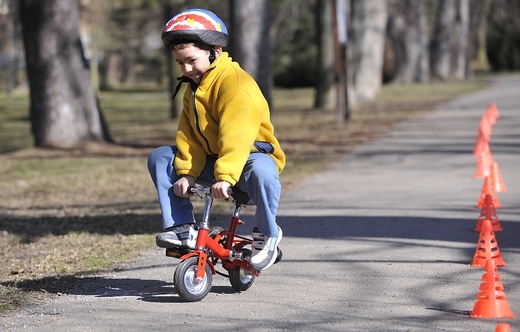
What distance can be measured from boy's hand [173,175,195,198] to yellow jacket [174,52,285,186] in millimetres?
49

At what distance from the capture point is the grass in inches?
254

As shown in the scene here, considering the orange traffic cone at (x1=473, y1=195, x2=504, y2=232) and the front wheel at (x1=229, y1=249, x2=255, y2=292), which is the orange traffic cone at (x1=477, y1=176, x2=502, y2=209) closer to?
the orange traffic cone at (x1=473, y1=195, x2=504, y2=232)

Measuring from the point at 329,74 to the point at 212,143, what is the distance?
19.2m

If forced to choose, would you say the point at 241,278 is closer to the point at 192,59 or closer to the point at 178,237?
the point at 178,237

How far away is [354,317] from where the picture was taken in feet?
A: 15.9

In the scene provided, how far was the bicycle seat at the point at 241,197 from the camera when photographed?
16.8ft

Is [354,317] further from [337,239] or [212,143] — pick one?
[337,239]

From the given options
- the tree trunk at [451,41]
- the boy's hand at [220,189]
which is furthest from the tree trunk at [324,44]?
the tree trunk at [451,41]

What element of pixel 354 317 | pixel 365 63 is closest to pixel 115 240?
pixel 354 317

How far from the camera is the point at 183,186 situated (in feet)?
16.3

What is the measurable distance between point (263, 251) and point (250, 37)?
31.3 feet

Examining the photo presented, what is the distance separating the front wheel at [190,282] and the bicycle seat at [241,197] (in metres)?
0.42

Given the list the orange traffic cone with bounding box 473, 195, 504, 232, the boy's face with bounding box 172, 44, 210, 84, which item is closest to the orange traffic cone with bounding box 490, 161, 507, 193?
the orange traffic cone with bounding box 473, 195, 504, 232

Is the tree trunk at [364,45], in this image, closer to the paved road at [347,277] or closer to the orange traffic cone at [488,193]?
the paved road at [347,277]
